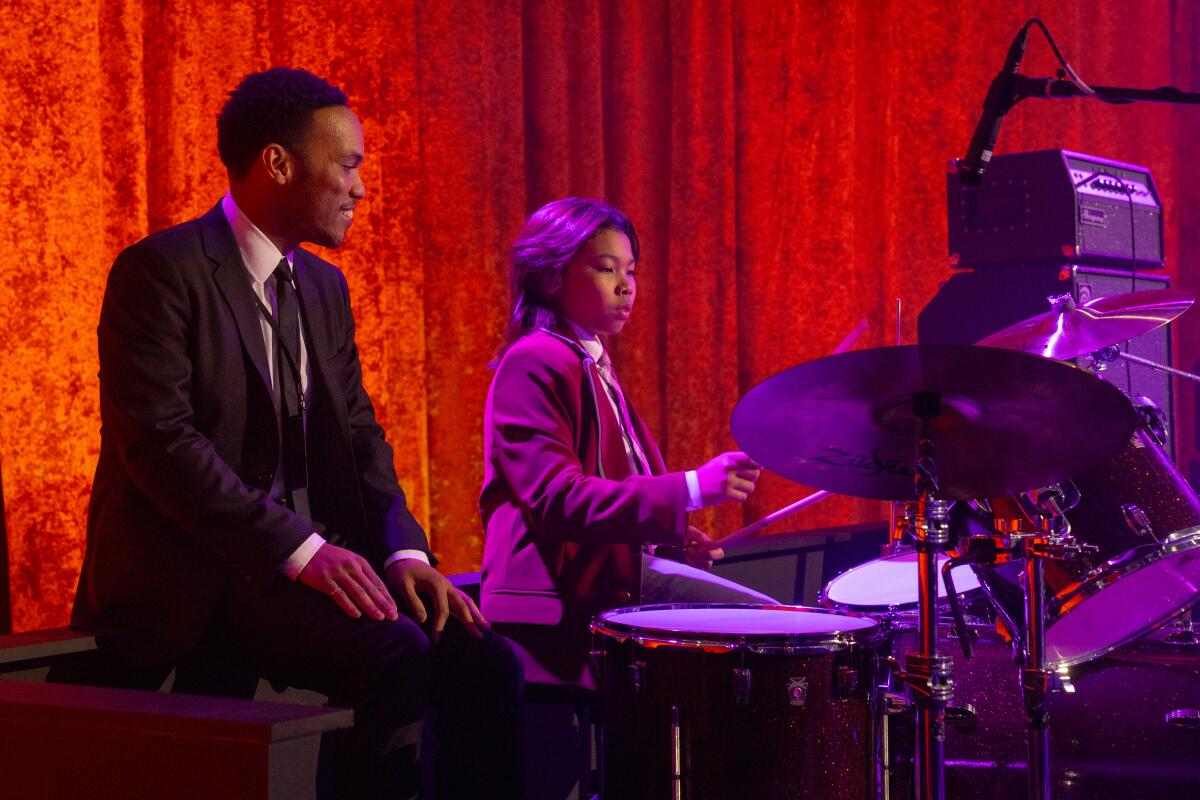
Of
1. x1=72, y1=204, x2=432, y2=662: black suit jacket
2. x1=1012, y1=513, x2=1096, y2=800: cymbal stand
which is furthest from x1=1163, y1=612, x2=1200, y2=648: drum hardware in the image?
x1=72, y1=204, x2=432, y2=662: black suit jacket

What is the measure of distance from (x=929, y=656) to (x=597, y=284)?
0.98 m

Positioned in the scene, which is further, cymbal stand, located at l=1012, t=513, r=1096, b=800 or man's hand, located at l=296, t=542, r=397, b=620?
cymbal stand, located at l=1012, t=513, r=1096, b=800

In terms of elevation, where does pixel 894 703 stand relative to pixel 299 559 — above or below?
below

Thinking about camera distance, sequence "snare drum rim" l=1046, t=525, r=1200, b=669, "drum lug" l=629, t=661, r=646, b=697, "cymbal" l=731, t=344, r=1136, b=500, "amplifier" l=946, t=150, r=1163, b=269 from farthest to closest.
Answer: "amplifier" l=946, t=150, r=1163, b=269, "snare drum rim" l=1046, t=525, r=1200, b=669, "drum lug" l=629, t=661, r=646, b=697, "cymbal" l=731, t=344, r=1136, b=500

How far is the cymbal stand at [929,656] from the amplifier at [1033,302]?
5.75 feet

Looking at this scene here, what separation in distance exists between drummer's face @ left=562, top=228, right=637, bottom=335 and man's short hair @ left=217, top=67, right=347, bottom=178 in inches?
25.2

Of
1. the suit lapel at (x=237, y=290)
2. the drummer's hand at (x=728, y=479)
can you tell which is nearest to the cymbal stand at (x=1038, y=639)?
the drummer's hand at (x=728, y=479)

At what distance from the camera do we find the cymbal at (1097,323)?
2.37 meters

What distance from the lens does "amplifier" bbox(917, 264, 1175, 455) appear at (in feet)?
12.1

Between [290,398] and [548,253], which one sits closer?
[290,398]

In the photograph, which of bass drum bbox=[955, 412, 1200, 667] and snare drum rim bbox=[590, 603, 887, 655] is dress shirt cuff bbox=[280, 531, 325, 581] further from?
bass drum bbox=[955, 412, 1200, 667]

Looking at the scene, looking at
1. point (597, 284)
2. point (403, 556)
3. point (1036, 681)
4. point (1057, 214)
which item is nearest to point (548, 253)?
point (597, 284)

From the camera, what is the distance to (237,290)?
198cm

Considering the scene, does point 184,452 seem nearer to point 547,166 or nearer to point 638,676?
point 638,676
